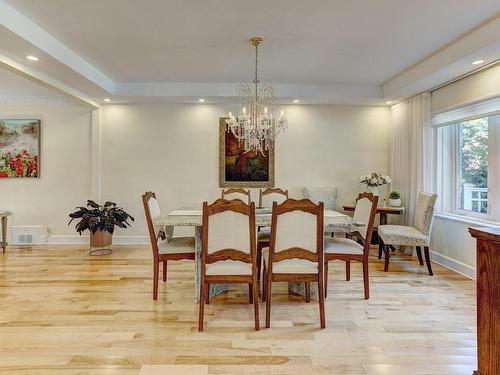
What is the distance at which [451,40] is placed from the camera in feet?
→ 11.6

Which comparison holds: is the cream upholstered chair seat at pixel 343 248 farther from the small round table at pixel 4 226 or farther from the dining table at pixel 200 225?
the small round table at pixel 4 226

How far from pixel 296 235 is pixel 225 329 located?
3.05 feet

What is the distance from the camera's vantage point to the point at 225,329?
262cm

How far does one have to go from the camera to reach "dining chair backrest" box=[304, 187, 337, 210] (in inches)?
222

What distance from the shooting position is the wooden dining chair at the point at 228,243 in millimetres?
2598

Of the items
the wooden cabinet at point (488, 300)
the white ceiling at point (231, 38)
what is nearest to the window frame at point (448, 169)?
the white ceiling at point (231, 38)

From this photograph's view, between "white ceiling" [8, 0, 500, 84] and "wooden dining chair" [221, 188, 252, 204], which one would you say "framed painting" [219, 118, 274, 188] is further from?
"white ceiling" [8, 0, 500, 84]

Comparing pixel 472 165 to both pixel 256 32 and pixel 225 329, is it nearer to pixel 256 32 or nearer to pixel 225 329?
pixel 256 32

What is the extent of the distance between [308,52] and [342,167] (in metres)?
2.47

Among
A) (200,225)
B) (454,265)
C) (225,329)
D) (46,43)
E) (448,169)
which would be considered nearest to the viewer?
(225,329)

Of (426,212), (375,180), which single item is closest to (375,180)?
(375,180)

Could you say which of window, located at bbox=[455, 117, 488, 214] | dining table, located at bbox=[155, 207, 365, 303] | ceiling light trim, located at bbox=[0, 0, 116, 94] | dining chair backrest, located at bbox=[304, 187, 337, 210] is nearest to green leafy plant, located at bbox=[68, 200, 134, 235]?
ceiling light trim, located at bbox=[0, 0, 116, 94]

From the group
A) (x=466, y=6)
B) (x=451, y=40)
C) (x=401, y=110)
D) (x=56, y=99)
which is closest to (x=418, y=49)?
(x=451, y=40)

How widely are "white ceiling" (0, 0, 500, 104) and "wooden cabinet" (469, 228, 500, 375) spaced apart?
2.12 meters
